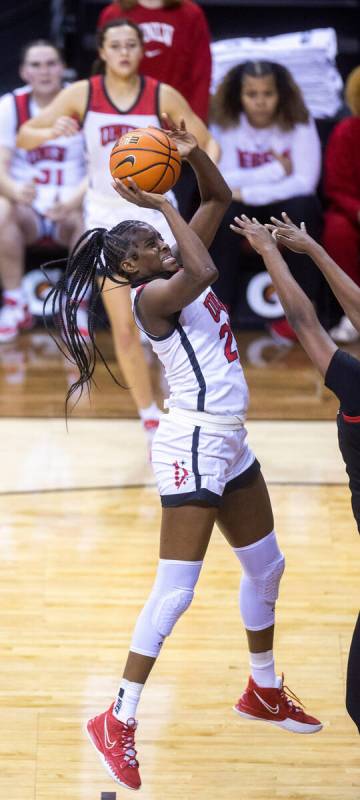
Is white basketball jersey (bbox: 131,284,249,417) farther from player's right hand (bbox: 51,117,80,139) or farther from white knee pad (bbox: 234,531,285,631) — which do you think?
player's right hand (bbox: 51,117,80,139)

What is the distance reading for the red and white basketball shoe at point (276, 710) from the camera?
3.86 m

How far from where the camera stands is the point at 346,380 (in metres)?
3.22

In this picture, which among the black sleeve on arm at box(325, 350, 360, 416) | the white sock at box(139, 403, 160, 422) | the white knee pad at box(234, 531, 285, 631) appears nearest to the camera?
the black sleeve on arm at box(325, 350, 360, 416)

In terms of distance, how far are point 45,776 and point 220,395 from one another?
117 centimetres

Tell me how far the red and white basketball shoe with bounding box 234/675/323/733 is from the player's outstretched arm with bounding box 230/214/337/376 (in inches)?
44.5

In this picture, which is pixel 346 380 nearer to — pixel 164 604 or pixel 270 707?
pixel 164 604

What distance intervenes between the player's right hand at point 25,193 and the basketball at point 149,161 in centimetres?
363

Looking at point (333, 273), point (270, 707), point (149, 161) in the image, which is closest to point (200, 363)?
point (333, 273)

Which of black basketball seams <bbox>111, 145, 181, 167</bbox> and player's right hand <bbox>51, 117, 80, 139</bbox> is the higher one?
black basketball seams <bbox>111, 145, 181, 167</bbox>

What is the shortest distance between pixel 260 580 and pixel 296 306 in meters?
0.91

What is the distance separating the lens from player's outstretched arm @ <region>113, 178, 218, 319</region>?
3.48m

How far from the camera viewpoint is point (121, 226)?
366cm

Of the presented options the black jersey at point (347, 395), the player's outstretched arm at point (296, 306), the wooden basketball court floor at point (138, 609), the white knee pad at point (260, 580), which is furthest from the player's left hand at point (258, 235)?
the wooden basketball court floor at point (138, 609)

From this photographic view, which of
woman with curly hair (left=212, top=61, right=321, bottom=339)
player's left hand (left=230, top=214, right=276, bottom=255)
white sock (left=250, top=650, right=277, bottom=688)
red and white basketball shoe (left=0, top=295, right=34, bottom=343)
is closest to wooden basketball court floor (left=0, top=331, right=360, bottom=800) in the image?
white sock (left=250, top=650, right=277, bottom=688)
